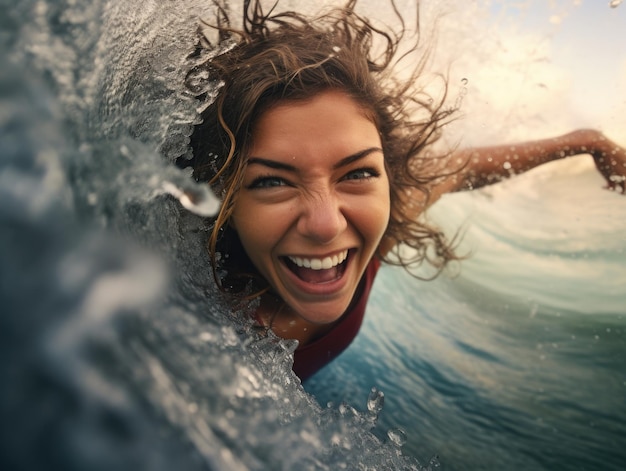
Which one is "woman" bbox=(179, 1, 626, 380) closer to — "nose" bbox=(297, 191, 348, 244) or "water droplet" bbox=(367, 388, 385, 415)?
"nose" bbox=(297, 191, 348, 244)

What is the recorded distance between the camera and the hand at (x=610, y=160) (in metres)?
2.43

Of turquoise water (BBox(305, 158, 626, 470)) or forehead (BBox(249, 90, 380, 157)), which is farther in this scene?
turquoise water (BBox(305, 158, 626, 470))

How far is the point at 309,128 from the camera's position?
1.42 meters

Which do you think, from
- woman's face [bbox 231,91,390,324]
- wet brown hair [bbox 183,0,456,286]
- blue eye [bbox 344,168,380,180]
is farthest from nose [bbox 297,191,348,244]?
wet brown hair [bbox 183,0,456,286]

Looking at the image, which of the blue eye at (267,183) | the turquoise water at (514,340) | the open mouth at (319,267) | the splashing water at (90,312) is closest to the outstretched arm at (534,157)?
the turquoise water at (514,340)

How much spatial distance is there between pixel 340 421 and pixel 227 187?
76cm

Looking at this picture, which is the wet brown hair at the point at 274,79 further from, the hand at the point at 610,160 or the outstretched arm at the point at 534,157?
the hand at the point at 610,160

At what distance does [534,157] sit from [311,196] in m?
1.60

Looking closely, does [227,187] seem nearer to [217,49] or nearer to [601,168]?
[217,49]

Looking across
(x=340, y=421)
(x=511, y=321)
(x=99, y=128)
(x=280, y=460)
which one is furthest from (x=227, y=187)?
(x=511, y=321)

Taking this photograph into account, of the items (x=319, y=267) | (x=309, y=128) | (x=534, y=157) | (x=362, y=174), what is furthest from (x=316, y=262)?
(x=534, y=157)

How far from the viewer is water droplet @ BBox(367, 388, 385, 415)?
Answer: 1615mm

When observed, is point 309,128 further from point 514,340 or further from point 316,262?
point 514,340

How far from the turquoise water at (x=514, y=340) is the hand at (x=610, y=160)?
0.89 meters
